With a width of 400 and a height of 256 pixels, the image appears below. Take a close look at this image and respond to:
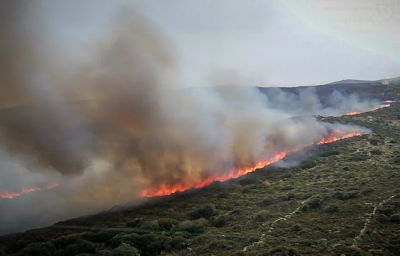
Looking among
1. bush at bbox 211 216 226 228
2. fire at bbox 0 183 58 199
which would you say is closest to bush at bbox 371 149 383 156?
bush at bbox 211 216 226 228

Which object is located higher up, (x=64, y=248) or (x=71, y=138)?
(x=71, y=138)

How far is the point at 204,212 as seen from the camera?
29.7 metres

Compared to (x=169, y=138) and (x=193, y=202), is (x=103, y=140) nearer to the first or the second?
(x=169, y=138)

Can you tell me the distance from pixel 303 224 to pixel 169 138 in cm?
Answer: 2333

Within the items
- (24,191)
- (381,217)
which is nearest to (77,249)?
(381,217)

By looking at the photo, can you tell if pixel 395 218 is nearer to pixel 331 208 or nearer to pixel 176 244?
pixel 331 208

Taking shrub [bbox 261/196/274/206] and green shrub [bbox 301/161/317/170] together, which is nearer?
shrub [bbox 261/196/274/206]

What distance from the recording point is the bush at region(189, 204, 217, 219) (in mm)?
29266

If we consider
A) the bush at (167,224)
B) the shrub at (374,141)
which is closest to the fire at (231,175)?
the shrub at (374,141)

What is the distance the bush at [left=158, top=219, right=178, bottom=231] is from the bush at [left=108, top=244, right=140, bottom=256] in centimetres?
A: 505

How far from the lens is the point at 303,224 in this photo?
22484 mm

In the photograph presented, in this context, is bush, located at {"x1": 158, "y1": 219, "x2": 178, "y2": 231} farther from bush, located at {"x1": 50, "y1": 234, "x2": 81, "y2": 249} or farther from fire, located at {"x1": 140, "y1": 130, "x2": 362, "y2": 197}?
fire, located at {"x1": 140, "y1": 130, "x2": 362, "y2": 197}

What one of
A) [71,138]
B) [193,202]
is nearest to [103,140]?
[71,138]

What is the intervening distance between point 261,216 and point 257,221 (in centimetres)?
85
